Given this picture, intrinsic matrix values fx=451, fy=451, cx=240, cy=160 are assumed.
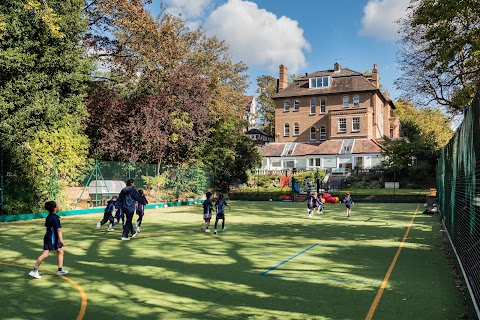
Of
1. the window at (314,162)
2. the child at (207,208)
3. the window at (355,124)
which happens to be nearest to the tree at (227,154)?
the window at (314,162)

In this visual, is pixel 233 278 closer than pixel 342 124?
Yes

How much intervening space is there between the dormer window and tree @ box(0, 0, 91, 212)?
42.5 m

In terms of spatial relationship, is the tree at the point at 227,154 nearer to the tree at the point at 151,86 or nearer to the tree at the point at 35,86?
the tree at the point at 151,86

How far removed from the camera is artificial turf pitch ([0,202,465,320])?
644cm

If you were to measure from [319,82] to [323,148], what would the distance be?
11.9 metres

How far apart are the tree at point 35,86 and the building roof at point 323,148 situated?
35.6 meters

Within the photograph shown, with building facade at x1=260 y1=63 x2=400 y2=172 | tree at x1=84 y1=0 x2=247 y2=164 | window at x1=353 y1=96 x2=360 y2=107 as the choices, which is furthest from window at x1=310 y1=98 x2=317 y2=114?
tree at x1=84 y1=0 x2=247 y2=164

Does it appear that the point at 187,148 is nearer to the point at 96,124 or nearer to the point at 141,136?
the point at 141,136

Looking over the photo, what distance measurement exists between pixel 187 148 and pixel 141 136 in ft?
14.0

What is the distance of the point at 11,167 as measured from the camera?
69.9 feet

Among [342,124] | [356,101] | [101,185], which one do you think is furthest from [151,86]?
[356,101]

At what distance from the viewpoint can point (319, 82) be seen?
213 ft

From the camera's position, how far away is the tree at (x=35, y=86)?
21750 mm

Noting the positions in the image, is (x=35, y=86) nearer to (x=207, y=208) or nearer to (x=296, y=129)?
(x=207, y=208)
